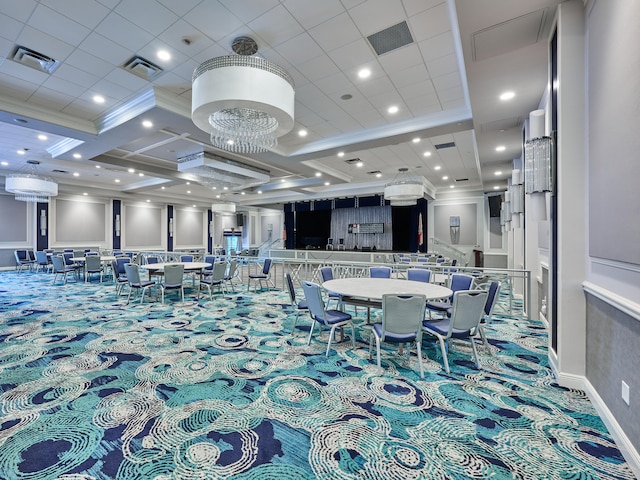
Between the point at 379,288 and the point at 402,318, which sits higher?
the point at 379,288

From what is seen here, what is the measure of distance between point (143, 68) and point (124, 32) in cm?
77

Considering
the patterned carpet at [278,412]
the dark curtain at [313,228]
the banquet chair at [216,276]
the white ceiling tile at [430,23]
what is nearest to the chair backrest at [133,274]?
the banquet chair at [216,276]

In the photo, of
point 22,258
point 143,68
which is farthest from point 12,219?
point 143,68

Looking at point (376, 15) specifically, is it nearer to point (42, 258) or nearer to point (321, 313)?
point (321, 313)

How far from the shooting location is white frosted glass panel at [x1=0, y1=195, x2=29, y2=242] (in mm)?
12266

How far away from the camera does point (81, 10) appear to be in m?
3.34

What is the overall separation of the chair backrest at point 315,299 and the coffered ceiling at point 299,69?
3.14 m

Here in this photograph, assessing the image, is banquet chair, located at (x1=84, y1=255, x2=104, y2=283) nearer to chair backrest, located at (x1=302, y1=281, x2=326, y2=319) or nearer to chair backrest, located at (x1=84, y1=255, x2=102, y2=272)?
chair backrest, located at (x1=84, y1=255, x2=102, y2=272)

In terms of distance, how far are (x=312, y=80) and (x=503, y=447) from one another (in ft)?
16.4

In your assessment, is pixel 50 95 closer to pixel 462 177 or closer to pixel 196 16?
pixel 196 16

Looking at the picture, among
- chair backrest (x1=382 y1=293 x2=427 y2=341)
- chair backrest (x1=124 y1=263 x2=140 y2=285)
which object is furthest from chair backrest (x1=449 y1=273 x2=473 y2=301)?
chair backrest (x1=124 y1=263 x2=140 y2=285)

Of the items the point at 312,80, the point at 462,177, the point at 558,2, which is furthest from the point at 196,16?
the point at 462,177

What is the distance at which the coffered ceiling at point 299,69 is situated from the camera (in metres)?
3.27

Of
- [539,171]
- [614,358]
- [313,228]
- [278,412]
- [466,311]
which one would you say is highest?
[313,228]
